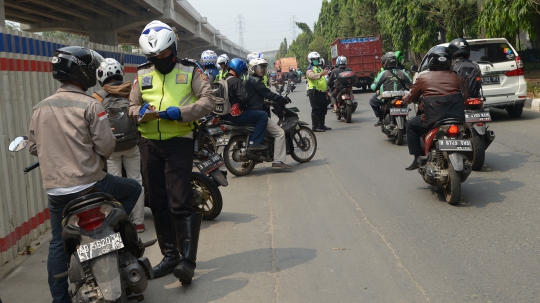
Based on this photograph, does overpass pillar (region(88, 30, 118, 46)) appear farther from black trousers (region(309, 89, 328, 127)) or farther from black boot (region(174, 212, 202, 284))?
black boot (region(174, 212, 202, 284))

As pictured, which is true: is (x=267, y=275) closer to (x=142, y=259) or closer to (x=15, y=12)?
(x=142, y=259)

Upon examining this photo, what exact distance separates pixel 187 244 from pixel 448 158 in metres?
3.57

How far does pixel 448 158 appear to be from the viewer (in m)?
7.45

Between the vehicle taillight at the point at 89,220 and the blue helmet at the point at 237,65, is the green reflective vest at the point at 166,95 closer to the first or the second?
the vehicle taillight at the point at 89,220

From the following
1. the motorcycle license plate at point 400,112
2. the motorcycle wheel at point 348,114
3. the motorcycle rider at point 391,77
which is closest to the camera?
the motorcycle license plate at point 400,112

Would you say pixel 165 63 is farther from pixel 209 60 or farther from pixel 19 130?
pixel 209 60

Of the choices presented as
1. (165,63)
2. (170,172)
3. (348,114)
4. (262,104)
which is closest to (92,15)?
(348,114)

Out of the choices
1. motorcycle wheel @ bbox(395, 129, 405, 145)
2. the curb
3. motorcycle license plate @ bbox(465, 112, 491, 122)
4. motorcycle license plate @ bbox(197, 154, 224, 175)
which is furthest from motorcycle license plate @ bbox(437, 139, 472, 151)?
the curb

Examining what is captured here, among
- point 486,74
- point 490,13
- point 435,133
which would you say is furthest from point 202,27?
point 435,133

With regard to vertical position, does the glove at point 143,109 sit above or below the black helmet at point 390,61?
below

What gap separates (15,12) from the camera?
31516mm

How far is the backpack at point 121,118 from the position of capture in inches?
258

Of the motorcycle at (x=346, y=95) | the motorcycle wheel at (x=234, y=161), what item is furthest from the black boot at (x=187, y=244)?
the motorcycle at (x=346, y=95)

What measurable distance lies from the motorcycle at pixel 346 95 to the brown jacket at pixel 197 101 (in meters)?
11.8
